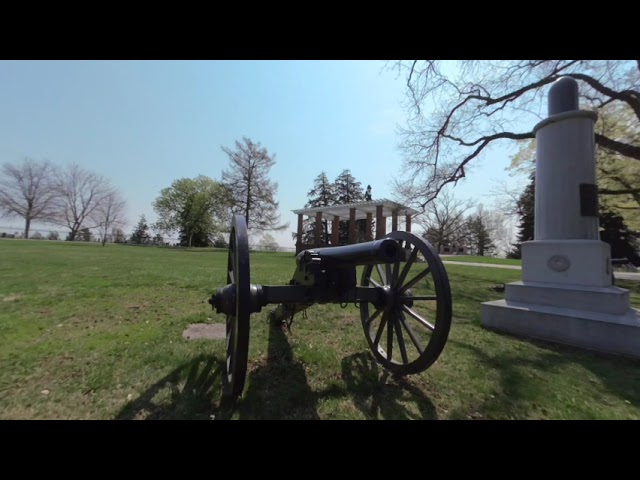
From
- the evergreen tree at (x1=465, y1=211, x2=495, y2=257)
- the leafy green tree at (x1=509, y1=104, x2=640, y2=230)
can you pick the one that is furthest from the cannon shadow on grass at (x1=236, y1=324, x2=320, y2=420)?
the evergreen tree at (x1=465, y1=211, x2=495, y2=257)

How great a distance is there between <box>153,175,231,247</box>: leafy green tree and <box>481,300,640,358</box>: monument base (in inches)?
1566

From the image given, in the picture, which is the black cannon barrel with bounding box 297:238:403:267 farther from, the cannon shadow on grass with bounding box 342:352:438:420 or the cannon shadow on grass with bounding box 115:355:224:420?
the cannon shadow on grass with bounding box 115:355:224:420

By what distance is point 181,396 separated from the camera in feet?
8.73

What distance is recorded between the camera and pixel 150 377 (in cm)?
297

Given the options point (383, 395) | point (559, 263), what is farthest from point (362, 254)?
point (559, 263)

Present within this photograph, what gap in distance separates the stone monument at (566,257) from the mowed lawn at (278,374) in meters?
0.38

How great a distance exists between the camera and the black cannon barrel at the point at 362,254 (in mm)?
2387

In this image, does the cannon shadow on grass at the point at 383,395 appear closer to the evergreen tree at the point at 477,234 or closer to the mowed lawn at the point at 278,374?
the mowed lawn at the point at 278,374

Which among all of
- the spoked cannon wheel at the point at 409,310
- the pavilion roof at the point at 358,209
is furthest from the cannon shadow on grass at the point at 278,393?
the pavilion roof at the point at 358,209

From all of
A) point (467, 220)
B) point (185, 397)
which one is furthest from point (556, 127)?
point (467, 220)

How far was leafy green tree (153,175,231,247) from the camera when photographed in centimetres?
4309

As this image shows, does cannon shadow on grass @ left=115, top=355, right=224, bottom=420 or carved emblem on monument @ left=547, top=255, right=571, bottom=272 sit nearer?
cannon shadow on grass @ left=115, top=355, right=224, bottom=420

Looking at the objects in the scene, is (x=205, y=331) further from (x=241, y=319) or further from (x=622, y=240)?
(x=622, y=240)
